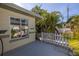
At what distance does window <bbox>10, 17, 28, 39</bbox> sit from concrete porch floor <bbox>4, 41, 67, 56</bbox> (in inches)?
20.3

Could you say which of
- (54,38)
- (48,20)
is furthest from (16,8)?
(54,38)

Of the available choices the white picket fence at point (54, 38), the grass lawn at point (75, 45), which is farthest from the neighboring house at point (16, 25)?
the grass lawn at point (75, 45)

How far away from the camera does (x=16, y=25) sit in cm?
740

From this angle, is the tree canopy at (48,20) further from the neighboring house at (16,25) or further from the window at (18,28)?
the window at (18,28)

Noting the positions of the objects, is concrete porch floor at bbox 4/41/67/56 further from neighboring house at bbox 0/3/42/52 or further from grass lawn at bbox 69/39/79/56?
grass lawn at bbox 69/39/79/56

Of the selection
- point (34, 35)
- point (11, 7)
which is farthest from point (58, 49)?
point (11, 7)

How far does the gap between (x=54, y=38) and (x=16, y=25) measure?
5.38 ft

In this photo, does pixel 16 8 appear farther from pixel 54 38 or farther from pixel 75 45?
pixel 75 45

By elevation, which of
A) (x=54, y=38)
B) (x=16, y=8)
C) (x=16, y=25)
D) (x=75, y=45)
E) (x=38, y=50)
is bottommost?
(x=38, y=50)

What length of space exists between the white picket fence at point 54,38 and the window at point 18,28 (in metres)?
0.76

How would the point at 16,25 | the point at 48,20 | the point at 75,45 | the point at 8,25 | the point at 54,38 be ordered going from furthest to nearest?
the point at 16,25
the point at 54,38
the point at 48,20
the point at 8,25
the point at 75,45

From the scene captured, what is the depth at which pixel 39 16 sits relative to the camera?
716 centimetres

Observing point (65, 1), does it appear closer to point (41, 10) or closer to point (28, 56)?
point (41, 10)

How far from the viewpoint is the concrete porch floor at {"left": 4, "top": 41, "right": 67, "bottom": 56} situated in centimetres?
680
